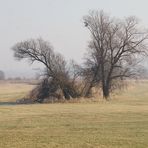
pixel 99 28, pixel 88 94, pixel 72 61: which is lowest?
pixel 88 94

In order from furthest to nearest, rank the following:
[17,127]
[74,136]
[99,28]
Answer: [99,28] → [17,127] → [74,136]

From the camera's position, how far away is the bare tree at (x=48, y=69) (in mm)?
47781

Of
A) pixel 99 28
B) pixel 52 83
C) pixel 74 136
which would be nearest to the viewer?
pixel 74 136

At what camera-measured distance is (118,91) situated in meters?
52.9

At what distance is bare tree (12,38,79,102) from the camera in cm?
4778

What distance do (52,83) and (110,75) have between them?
7.31m

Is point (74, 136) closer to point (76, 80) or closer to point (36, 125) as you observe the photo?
point (36, 125)

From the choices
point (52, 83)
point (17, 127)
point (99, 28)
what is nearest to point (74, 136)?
point (17, 127)

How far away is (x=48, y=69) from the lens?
48.6 m

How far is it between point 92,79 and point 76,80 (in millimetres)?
2184

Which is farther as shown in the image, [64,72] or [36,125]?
[64,72]

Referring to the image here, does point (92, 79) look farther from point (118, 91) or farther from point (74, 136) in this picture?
point (74, 136)

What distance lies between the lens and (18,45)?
48.6m

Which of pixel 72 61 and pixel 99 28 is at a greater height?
pixel 99 28
